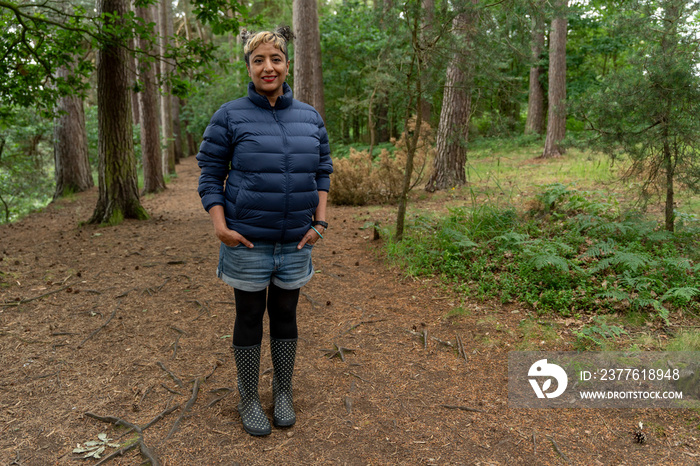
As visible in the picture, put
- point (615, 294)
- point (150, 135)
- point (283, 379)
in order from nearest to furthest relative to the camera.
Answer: point (283, 379)
point (615, 294)
point (150, 135)

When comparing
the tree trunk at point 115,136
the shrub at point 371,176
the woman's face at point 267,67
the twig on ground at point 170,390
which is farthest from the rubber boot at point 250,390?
the shrub at point 371,176

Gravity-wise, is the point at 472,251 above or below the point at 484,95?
below

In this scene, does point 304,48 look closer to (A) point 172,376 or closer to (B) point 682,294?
(A) point 172,376

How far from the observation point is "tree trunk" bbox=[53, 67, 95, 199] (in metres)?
12.2

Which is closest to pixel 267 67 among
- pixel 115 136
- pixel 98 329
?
pixel 98 329

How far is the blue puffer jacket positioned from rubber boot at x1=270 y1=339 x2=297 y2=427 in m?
0.76

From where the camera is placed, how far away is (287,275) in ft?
8.93

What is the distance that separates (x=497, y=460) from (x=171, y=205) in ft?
32.1

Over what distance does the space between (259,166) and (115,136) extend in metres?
6.43

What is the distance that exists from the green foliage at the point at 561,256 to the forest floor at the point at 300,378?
0.35 m

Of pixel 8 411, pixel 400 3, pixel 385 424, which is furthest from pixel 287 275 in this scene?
pixel 400 3

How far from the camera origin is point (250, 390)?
286 centimetres

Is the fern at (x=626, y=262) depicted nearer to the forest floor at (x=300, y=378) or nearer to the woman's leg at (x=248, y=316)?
the forest floor at (x=300, y=378)

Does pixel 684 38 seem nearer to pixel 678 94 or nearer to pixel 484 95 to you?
pixel 678 94
